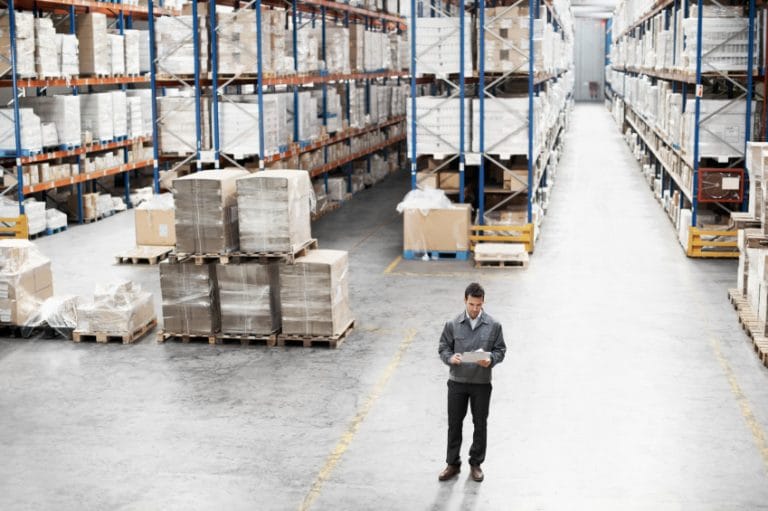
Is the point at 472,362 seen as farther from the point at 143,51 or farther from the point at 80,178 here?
the point at 143,51

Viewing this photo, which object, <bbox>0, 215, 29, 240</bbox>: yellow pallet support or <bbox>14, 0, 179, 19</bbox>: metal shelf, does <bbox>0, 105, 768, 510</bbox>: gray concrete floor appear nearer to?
<bbox>0, 215, 29, 240</bbox>: yellow pallet support

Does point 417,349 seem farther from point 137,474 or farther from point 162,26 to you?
point 162,26

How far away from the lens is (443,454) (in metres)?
6.64

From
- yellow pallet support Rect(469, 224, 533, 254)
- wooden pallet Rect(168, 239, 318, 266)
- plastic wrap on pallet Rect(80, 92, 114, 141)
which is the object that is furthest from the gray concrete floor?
plastic wrap on pallet Rect(80, 92, 114, 141)

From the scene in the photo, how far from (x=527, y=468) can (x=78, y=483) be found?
2954mm

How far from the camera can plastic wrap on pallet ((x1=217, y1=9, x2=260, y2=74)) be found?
13.5 metres

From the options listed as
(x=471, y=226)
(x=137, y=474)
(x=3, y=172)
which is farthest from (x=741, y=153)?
(x=3, y=172)

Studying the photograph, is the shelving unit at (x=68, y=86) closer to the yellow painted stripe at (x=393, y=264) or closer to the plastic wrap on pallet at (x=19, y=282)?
the plastic wrap on pallet at (x=19, y=282)

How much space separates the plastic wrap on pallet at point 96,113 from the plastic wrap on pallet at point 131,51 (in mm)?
1083

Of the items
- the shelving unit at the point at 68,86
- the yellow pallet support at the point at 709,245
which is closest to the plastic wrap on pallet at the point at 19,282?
the shelving unit at the point at 68,86

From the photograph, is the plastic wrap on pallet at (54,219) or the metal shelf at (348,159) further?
the metal shelf at (348,159)

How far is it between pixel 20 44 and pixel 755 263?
1108 cm

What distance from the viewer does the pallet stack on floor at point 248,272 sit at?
30.6ft

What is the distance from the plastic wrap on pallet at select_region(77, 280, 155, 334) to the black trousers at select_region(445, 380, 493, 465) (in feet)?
14.8
